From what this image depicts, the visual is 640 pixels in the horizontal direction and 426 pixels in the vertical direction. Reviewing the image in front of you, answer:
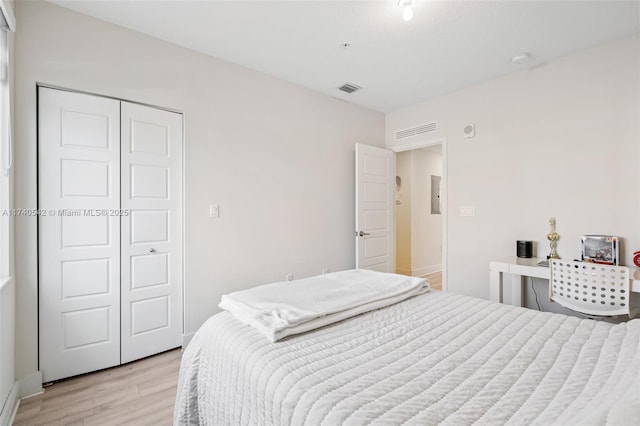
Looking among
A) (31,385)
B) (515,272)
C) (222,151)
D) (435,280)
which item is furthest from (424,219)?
(31,385)

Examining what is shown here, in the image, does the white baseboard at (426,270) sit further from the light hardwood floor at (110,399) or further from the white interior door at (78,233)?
the white interior door at (78,233)

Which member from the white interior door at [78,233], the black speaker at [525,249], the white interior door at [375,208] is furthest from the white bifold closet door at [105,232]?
→ the black speaker at [525,249]

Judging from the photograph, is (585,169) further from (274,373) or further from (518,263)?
(274,373)

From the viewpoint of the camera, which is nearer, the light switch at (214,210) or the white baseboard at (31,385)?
the white baseboard at (31,385)

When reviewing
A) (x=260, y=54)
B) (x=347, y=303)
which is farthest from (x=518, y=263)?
(x=260, y=54)

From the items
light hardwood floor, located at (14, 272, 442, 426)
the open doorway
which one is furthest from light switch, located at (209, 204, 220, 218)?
the open doorway

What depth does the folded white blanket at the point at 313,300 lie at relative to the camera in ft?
4.19

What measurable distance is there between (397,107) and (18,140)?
12.9 ft

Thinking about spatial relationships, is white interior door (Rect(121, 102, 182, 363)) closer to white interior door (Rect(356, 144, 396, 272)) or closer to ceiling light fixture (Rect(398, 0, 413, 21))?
ceiling light fixture (Rect(398, 0, 413, 21))

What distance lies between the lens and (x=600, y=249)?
2.58m

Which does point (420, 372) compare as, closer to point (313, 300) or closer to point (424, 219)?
point (313, 300)

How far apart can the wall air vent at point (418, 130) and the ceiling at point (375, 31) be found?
28.0 inches

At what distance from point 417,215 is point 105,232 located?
4809 millimetres

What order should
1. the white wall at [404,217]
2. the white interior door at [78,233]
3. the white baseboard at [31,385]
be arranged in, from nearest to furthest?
the white baseboard at [31,385], the white interior door at [78,233], the white wall at [404,217]
